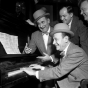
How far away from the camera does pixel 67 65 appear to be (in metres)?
2.01

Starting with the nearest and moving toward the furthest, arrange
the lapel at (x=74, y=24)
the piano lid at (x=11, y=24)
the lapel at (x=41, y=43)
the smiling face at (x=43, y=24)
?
the piano lid at (x=11, y=24) < the smiling face at (x=43, y=24) < the lapel at (x=41, y=43) < the lapel at (x=74, y=24)

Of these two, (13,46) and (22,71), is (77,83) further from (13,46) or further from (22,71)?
(13,46)

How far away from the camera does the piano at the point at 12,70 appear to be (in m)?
1.69

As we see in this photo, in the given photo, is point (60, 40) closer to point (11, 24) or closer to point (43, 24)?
point (11, 24)

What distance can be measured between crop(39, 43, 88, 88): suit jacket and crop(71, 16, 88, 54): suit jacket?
95 cm

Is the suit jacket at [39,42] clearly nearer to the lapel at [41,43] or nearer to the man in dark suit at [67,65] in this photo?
the lapel at [41,43]

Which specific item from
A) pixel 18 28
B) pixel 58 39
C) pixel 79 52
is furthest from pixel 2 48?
pixel 79 52

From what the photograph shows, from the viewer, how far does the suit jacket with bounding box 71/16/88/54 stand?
3053 mm

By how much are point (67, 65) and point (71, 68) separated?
8 cm

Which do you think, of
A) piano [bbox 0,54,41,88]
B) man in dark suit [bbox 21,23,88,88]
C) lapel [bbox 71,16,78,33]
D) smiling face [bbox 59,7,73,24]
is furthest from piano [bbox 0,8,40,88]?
lapel [bbox 71,16,78,33]

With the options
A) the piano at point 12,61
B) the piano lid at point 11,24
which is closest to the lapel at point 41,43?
the piano lid at point 11,24

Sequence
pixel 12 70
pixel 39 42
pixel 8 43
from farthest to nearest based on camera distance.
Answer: pixel 39 42
pixel 8 43
pixel 12 70

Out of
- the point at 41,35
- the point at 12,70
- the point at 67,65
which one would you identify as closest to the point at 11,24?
the point at 12,70

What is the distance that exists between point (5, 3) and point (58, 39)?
3.96 ft
